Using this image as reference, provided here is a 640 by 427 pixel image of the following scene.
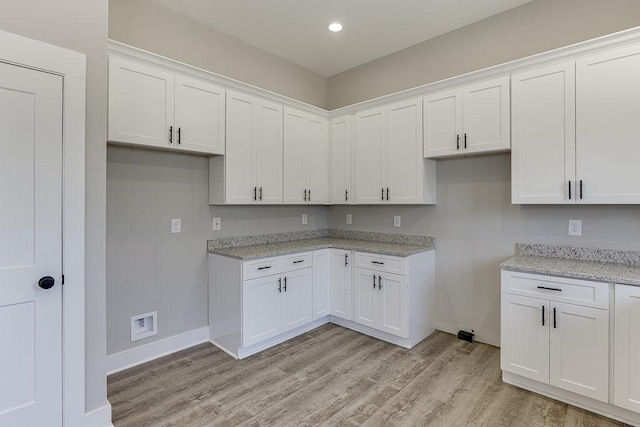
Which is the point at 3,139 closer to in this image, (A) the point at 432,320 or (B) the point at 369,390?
(B) the point at 369,390

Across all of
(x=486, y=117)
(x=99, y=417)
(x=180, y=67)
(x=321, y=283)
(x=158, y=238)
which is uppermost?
(x=180, y=67)

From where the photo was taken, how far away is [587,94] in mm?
2260

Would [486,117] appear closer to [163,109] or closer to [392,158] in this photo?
[392,158]

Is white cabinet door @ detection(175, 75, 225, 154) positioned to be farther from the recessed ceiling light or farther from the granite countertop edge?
the granite countertop edge

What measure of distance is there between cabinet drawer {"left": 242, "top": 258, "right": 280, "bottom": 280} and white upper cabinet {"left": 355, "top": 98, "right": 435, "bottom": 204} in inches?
48.6

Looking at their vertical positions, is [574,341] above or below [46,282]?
below

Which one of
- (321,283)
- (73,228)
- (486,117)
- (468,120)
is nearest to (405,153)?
(468,120)

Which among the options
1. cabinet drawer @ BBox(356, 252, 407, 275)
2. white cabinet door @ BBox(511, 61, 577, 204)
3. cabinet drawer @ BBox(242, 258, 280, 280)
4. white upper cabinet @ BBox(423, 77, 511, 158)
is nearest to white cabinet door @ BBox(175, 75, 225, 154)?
cabinet drawer @ BBox(242, 258, 280, 280)

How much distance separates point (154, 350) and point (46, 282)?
139cm

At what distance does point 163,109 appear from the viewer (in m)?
2.54

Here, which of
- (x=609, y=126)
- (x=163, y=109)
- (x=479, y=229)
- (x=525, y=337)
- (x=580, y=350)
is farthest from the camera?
(x=479, y=229)

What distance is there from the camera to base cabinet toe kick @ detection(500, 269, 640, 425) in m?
1.93

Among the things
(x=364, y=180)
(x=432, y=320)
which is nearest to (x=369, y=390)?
(x=432, y=320)

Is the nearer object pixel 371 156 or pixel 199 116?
pixel 199 116
